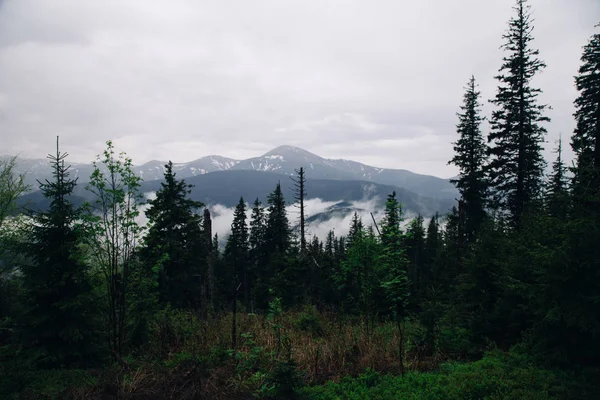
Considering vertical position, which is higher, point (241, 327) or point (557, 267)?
point (557, 267)

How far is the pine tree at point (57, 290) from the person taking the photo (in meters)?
9.77

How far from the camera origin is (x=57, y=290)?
10031 mm

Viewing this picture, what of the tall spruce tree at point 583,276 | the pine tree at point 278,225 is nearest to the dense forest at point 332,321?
the tall spruce tree at point 583,276

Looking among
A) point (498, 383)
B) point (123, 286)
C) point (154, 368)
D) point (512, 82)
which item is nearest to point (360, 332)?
point (498, 383)

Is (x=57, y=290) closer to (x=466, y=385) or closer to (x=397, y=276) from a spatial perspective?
(x=397, y=276)

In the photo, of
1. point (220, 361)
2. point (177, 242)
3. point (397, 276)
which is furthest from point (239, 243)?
point (397, 276)

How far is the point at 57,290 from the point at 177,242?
1117 centimetres

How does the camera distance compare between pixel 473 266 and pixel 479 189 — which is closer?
pixel 473 266

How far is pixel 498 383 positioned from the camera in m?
6.02

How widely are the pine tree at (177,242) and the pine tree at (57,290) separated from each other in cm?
1021

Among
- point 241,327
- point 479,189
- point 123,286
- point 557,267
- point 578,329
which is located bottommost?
point 241,327

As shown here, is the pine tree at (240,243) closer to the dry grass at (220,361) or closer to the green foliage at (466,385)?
the dry grass at (220,361)

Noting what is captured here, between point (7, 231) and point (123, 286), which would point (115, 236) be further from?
point (7, 231)

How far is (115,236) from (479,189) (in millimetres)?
22937
